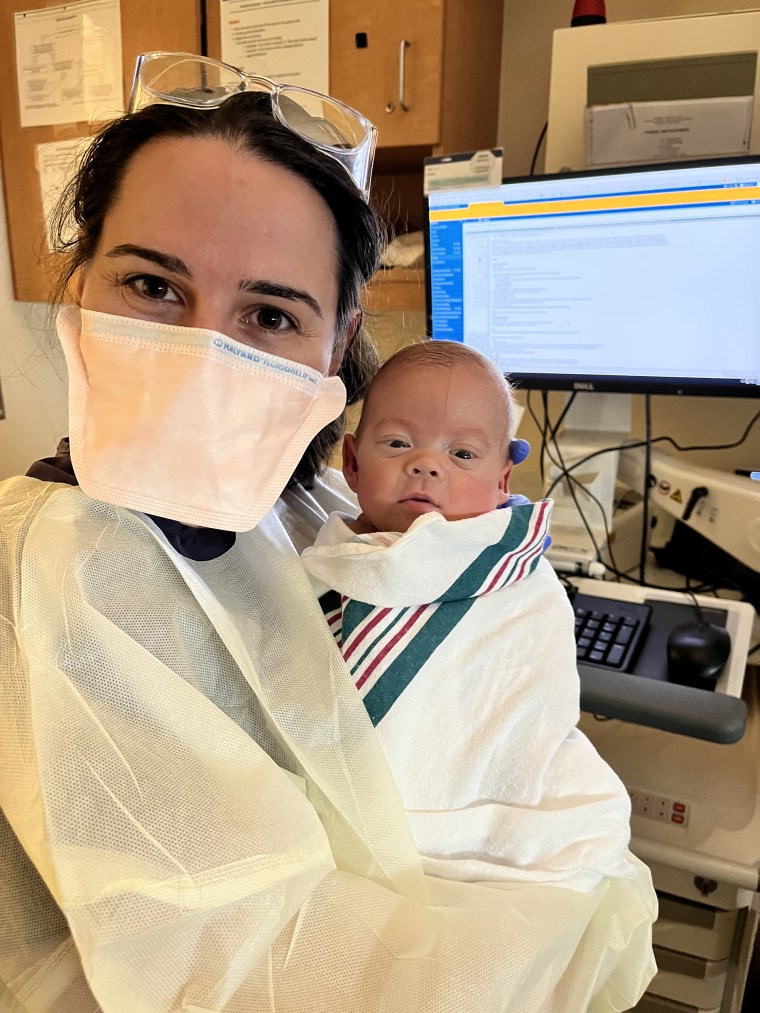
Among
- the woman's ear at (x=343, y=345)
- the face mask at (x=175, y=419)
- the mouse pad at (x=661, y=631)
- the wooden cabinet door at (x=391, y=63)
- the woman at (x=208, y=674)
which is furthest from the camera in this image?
the wooden cabinet door at (x=391, y=63)

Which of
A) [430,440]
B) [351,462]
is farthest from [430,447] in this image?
[351,462]

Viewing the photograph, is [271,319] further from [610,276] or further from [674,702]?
[610,276]

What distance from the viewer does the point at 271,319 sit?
70 cm

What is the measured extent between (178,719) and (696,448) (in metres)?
1.28

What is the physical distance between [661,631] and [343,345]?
1.95 feet

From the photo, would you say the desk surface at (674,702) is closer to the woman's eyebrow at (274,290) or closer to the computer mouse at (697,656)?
the computer mouse at (697,656)

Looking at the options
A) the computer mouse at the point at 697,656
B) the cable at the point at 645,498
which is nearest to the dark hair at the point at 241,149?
the computer mouse at the point at 697,656

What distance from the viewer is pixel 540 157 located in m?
1.53

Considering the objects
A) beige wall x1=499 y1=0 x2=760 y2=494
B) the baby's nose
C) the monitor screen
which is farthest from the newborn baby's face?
beige wall x1=499 y1=0 x2=760 y2=494

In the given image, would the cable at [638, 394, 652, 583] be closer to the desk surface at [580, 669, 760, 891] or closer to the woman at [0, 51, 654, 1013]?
the desk surface at [580, 669, 760, 891]

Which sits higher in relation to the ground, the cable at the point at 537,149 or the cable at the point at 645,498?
the cable at the point at 537,149

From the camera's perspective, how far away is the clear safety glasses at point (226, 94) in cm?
72

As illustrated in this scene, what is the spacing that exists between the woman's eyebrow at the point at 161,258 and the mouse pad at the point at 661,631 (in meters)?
0.70

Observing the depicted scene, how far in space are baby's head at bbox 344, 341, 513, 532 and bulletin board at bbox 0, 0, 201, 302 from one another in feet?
3.30
